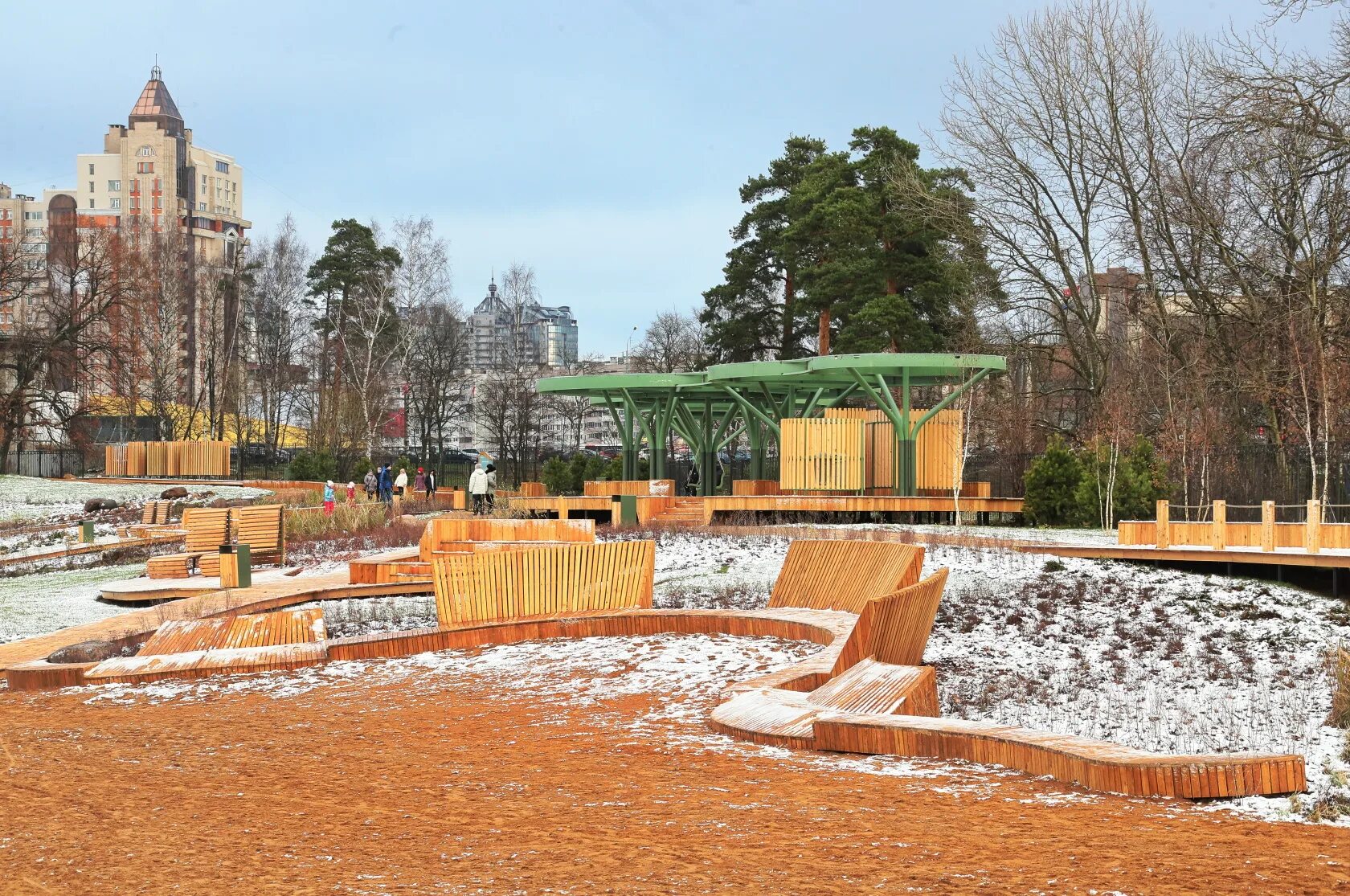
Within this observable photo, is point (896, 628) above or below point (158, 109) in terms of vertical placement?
below

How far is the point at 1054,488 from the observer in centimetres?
2552

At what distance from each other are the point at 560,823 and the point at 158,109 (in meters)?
133

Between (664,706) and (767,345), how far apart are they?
147ft

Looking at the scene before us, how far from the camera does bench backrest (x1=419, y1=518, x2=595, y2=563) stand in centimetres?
1628

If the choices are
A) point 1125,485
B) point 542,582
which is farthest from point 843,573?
point 1125,485

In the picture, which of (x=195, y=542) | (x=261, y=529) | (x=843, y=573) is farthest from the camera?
(x=261, y=529)

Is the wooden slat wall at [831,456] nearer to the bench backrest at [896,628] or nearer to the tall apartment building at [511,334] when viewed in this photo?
the bench backrest at [896,628]

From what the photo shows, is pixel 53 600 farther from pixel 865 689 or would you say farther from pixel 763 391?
pixel 763 391

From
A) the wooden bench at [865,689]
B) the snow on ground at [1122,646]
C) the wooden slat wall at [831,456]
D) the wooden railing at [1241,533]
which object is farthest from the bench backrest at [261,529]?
the wooden slat wall at [831,456]

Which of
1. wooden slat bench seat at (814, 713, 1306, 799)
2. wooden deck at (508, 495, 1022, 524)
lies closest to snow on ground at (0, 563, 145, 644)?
wooden slat bench seat at (814, 713, 1306, 799)

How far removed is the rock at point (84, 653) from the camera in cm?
1062

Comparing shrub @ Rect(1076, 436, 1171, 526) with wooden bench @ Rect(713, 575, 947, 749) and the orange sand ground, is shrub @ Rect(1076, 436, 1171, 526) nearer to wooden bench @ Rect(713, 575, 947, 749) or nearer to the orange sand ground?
wooden bench @ Rect(713, 575, 947, 749)

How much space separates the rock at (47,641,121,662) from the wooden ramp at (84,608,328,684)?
42 centimetres

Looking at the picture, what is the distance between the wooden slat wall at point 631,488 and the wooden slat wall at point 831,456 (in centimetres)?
298
